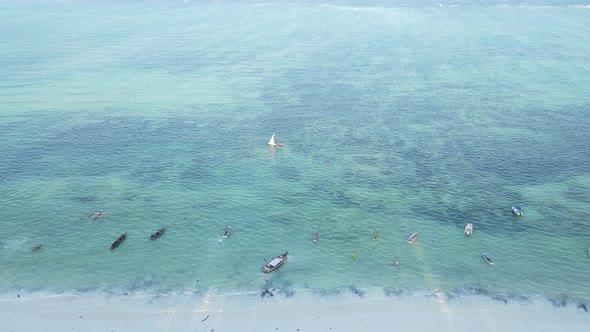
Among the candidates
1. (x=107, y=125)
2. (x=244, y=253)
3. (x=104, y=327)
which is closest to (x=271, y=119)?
(x=107, y=125)

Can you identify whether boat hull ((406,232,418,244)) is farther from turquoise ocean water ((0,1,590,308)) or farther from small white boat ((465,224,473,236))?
small white boat ((465,224,473,236))

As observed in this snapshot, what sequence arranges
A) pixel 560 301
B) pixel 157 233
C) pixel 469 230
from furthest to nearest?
pixel 157 233
pixel 469 230
pixel 560 301

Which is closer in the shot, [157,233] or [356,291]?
[356,291]

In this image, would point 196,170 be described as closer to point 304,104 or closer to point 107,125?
point 107,125

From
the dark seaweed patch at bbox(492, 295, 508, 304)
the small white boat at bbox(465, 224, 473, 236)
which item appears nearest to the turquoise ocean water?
the dark seaweed patch at bbox(492, 295, 508, 304)

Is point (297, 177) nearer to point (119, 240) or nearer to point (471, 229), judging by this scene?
point (471, 229)

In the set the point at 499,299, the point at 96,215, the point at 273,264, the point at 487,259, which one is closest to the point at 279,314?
the point at 273,264

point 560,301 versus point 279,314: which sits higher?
point 279,314
